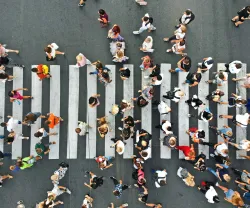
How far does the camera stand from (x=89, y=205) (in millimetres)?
11500

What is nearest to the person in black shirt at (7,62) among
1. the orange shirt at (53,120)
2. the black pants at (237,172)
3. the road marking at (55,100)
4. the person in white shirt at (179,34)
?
the road marking at (55,100)

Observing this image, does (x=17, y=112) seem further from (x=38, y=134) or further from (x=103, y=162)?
(x=103, y=162)

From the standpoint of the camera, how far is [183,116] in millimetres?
11906

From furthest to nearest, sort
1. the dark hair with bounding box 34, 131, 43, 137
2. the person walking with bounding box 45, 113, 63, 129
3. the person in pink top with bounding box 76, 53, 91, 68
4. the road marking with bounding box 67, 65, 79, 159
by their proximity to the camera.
→ the road marking with bounding box 67, 65, 79, 159 < the person in pink top with bounding box 76, 53, 91, 68 < the person walking with bounding box 45, 113, 63, 129 < the dark hair with bounding box 34, 131, 43, 137

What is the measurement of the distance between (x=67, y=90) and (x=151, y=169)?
4973mm

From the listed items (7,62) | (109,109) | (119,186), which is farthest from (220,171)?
(7,62)

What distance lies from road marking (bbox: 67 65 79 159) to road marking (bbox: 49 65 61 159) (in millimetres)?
496

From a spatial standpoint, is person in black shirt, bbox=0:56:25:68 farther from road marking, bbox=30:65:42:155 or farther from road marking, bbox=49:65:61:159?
road marking, bbox=49:65:61:159

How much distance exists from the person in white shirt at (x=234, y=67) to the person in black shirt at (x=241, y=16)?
6.66 feet

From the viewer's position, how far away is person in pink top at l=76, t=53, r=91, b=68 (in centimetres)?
1096

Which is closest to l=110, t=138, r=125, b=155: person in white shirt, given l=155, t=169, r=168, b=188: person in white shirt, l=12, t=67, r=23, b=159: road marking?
l=155, t=169, r=168, b=188: person in white shirt

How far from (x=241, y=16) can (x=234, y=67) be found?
2.30 meters

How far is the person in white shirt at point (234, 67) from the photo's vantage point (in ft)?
35.2

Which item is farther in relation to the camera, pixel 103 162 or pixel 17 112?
pixel 17 112
